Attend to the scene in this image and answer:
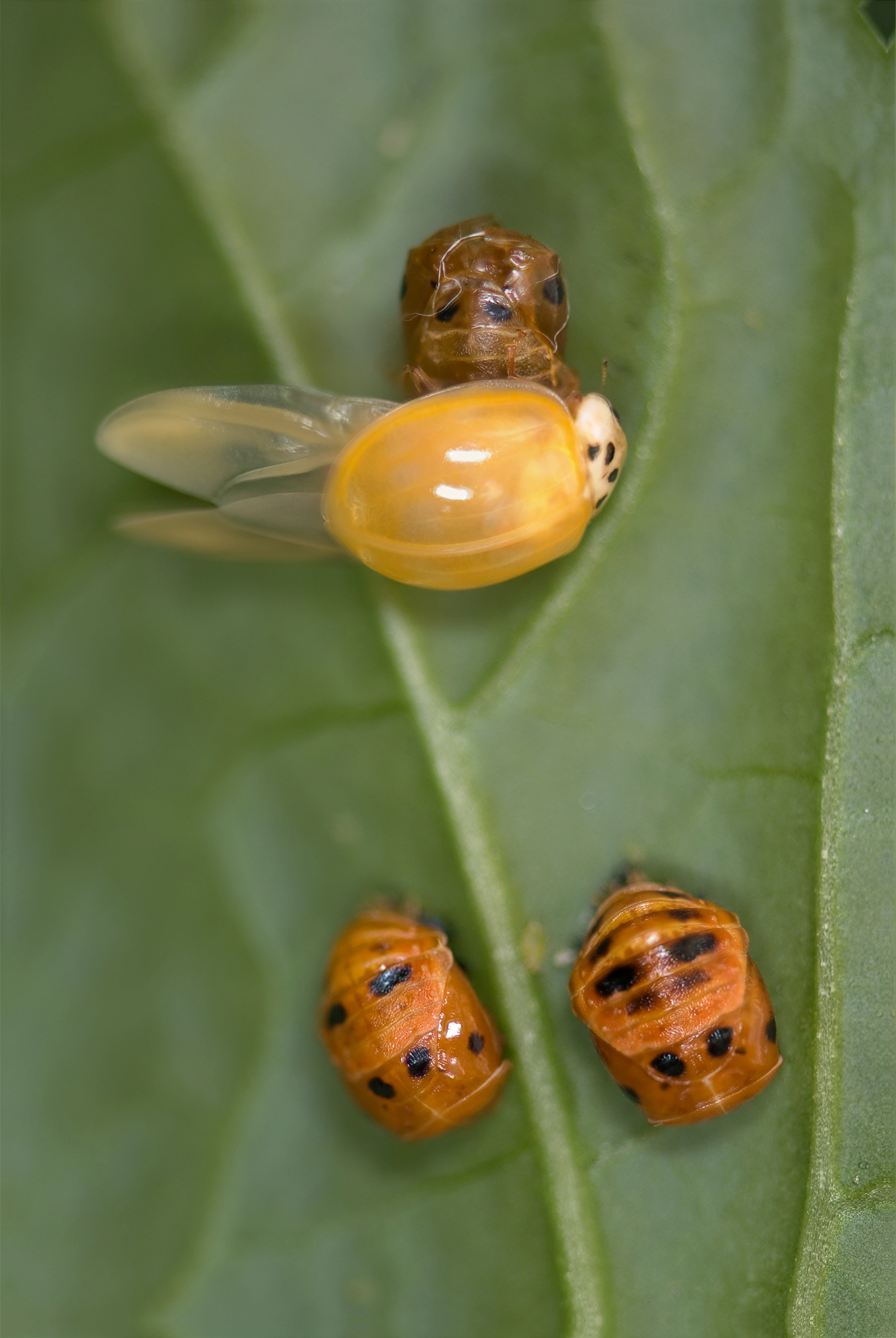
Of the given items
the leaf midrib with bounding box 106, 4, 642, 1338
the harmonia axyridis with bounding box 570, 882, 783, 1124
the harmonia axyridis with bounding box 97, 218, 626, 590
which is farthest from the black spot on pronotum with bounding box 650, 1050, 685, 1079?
the harmonia axyridis with bounding box 97, 218, 626, 590

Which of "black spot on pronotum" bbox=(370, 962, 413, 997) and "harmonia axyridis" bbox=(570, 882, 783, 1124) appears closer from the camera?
"harmonia axyridis" bbox=(570, 882, 783, 1124)

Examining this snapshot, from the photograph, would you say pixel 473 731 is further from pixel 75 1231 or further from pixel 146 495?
pixel 75 1231

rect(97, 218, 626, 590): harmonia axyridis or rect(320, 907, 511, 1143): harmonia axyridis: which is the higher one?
rect(97, 218, 626, 590): harmonia axyridis

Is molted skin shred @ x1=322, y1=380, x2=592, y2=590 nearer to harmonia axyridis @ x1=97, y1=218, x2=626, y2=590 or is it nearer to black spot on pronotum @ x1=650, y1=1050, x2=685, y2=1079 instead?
harmonia axyridis @ x1=97, y1=218, x2=626, y2=590

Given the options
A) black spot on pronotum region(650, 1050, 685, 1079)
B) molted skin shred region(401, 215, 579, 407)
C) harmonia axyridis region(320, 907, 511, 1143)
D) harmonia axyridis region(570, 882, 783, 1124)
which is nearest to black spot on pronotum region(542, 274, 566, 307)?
molted skin shred region(401, 215, 579, 407)

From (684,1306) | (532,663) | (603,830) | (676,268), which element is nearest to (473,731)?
(532,663)

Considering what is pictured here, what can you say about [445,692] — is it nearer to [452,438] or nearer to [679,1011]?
[452,438]

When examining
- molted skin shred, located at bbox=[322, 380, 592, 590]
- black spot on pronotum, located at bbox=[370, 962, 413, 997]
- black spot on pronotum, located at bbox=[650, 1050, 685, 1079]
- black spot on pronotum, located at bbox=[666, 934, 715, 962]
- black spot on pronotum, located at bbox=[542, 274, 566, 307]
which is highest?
black spot on pronotum, located at bbox=[542, 274, 566, 307]

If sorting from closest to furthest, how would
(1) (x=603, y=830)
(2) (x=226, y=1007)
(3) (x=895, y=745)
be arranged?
(3) (x=895, y=745) → (1) (x=603, y=830) → (2) (x=226, y=1007)

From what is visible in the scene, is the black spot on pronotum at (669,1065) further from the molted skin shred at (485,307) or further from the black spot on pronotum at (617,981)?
the molted skin shred at (485,307)

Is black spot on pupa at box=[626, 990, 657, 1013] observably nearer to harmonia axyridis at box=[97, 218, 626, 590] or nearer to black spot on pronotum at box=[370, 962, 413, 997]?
black spot on pronotum at box=[370, 962, 413, 997]
